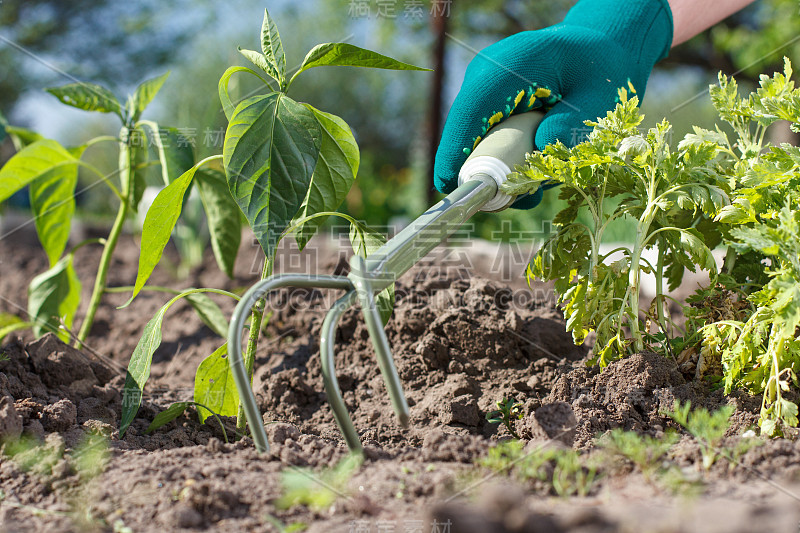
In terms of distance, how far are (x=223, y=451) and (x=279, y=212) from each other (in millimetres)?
451

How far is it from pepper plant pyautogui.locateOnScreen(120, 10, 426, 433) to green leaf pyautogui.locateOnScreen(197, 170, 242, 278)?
538 mm

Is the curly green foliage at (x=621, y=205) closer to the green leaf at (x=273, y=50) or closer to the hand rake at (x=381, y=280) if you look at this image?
the hand rake at (x=381, y=280)

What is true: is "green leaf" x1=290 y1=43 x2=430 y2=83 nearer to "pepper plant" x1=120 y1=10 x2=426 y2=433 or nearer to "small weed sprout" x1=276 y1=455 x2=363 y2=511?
"pepper plant" x1=120 y1=10 x2=426 y2=433

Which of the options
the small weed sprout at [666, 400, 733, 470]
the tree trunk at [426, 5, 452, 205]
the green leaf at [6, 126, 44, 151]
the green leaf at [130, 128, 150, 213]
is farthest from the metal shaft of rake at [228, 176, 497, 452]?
the tree trunk at [426, 5, 452, 205]

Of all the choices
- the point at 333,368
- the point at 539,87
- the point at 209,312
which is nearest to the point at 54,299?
the point at 209,312

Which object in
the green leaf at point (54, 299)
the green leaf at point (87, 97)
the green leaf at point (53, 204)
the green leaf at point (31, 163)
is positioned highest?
the green leaf at point (87, 97)

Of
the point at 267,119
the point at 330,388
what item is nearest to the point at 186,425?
the point at 330,388

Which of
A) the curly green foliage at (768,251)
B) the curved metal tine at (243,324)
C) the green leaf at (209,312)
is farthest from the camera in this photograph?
the green leaf at (209,312)

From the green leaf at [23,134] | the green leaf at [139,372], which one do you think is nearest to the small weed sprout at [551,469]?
the green leaf at [139,372]

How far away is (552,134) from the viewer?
56.0 inches

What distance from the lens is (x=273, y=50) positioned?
1.25m

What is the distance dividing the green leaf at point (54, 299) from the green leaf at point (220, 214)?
0.50 meters

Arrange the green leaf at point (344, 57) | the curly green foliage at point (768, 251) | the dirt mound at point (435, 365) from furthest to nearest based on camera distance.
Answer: the dirt mound at point (435, 365), the green leaf at point (344, 57), the curly green foliage at point (768, 251)

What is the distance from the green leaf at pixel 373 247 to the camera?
4.42 feet
